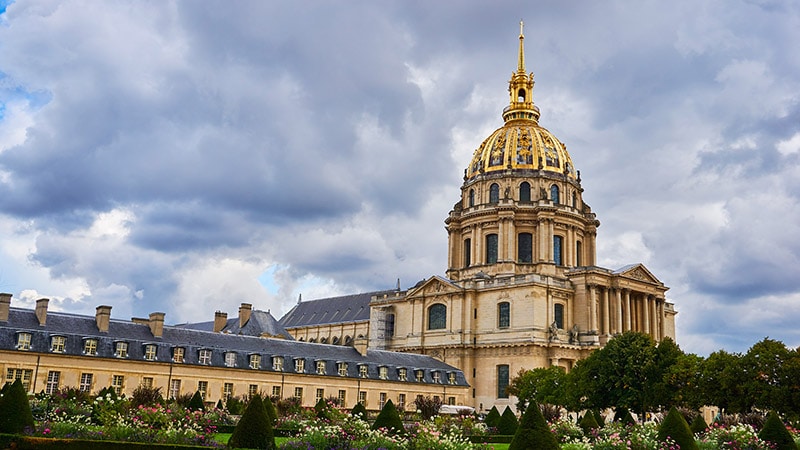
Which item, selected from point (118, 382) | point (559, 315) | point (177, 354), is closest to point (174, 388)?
point (177, 354)

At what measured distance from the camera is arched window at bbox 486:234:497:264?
78.4 metres

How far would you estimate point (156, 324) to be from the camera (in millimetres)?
49781

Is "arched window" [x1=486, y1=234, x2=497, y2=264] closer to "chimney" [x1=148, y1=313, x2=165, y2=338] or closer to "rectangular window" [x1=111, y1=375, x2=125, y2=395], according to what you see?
"chimney" [x1=148, y1=313, x2=165, y2=338]

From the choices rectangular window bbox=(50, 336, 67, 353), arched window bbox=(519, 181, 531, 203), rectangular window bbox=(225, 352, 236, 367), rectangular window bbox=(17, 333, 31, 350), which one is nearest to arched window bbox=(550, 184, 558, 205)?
arched window bbox=(519, 181, 531, 203)

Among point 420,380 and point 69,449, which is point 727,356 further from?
point 69,449

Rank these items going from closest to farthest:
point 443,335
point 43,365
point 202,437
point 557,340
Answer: point 202,437 → point 43,365 → point 557,340 → point 443,335

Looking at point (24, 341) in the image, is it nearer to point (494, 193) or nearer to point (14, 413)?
point (14, 413)

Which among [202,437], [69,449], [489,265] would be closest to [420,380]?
[489,265]

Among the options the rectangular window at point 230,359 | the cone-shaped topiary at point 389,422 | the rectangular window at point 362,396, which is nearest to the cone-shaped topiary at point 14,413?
the cone-shaped topiary at point 389,422

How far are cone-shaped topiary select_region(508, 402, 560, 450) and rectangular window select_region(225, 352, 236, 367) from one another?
111ft

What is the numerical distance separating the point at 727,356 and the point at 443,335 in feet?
112

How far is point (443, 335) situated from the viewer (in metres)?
75.2

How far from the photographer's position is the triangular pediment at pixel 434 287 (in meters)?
75.6

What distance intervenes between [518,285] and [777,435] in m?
46.0
